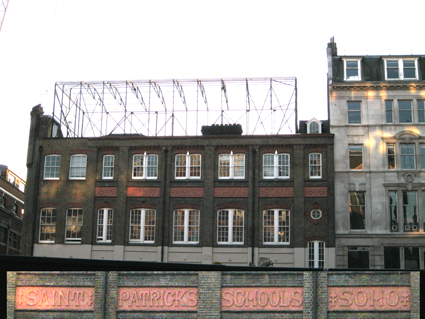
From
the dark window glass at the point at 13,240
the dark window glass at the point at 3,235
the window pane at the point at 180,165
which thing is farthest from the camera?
the dark window glass at the point at 13,240

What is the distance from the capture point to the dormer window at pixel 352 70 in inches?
1592

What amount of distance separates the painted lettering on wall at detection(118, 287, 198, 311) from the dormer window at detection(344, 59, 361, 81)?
85.2ft

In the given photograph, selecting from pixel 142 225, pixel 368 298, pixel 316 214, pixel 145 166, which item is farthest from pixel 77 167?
pixel 368 298

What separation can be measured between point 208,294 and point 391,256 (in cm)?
2109

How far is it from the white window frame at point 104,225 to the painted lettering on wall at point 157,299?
62.8 feet

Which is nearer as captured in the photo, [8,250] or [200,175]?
[200,175]

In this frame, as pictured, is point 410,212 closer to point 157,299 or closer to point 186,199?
point 186,199

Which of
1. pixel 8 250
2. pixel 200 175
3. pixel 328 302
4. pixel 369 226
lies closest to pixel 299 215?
pixel 369 226

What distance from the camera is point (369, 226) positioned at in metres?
37.2

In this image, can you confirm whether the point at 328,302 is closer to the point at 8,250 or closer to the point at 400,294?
the point at 400,294

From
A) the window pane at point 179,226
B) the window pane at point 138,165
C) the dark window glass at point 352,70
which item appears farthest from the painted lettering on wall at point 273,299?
the dark window glass at point 352,70

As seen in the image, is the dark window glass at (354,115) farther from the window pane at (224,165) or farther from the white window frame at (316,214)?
the window pane at (224,165)

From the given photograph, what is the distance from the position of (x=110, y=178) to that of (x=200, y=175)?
6814mm

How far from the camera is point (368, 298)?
19.1 metres
